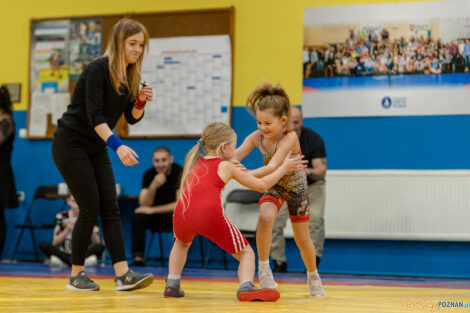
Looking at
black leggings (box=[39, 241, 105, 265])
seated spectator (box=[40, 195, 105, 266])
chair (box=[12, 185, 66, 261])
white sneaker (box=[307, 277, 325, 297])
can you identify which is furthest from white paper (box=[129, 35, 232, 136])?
white sneaker (box=[307, 277, 325, 297])

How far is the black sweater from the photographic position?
3277 millimetres

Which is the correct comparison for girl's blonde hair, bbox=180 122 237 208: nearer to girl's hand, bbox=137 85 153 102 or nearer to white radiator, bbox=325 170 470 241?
girl's hand, bbox=137 85 153 102

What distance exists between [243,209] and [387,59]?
2.09m

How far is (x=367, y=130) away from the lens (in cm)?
648

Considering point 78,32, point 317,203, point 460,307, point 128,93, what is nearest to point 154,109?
point 78,32

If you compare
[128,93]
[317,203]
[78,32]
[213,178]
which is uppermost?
[78,32]

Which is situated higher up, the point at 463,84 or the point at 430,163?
the point at 463,84

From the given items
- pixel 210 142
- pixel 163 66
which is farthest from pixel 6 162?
pixel 210 142

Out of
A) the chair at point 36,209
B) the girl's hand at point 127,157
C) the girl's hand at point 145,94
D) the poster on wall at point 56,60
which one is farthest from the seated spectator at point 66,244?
the girl's hand at point 127,157

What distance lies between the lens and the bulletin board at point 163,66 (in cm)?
687

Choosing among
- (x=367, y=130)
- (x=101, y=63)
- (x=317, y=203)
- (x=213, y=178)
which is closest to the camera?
(x=213, y=178)

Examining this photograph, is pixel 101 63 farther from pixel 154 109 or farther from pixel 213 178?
pixel 154 109

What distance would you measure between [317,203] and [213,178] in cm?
310

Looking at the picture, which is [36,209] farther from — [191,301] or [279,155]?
[191,301]
